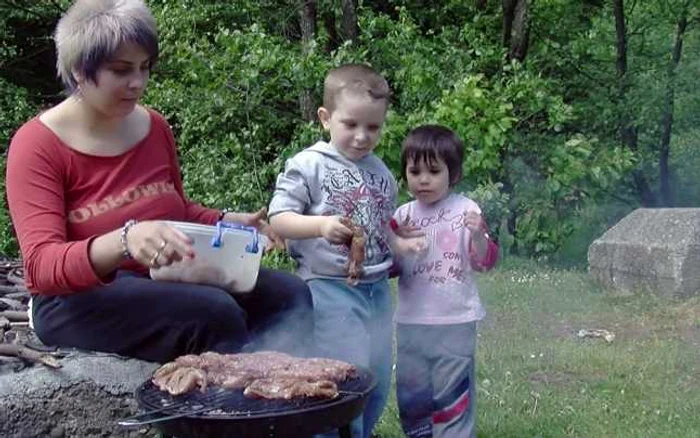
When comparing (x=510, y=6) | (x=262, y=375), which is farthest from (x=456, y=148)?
(x=510, y=6)

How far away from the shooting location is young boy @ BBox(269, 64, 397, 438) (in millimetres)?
3393

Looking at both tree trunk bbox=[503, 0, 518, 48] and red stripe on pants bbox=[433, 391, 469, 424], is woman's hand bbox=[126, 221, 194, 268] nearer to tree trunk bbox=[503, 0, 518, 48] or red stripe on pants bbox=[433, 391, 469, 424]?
red stripe on pants bbox=[433, 391, 469, 424]

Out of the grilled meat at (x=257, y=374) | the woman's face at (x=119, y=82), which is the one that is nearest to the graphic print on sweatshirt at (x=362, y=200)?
the grilled meat at (x=257, y=374)

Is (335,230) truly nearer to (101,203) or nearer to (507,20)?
(101,203)

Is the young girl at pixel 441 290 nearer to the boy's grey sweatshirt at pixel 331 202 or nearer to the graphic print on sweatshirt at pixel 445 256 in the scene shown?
the graphic print on sweatshirt at pixel 445 256

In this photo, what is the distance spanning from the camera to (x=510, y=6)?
39.8 ft

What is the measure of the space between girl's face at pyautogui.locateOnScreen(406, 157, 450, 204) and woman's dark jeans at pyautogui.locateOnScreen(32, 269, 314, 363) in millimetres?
904

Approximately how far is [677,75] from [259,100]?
216 inches

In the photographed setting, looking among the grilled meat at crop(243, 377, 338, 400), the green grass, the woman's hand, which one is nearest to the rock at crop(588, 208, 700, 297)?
the green grass

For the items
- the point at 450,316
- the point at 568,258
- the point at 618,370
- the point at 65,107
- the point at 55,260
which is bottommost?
the point at 568,258

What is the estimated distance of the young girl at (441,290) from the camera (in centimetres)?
367

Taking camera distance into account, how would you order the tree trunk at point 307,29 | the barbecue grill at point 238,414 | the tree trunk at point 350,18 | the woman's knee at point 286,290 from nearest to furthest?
the barbecue grill at point 238,414
the woman's knee at point 286,290
the tree trunk at point 307,29
the tree trunk at point 350,18

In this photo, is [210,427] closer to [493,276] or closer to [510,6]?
[493,276]

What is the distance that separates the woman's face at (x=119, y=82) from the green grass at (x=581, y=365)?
2120mm
